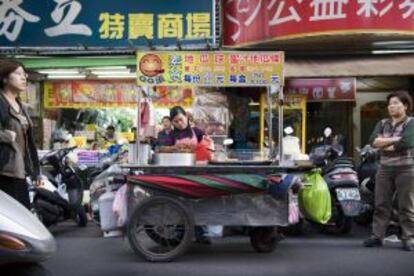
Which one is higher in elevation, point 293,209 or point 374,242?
point 293,209

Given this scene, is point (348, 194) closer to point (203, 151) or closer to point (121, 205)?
point (203, 151)

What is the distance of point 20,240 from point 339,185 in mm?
5666

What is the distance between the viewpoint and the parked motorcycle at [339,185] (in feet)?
28.5

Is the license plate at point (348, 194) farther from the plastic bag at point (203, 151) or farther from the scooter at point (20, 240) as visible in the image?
the scooter at point (20, 240)

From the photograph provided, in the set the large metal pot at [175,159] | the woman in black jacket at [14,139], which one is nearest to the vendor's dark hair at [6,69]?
the woman in black jacket at [14,139]

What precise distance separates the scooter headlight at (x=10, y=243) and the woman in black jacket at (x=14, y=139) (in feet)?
5.71

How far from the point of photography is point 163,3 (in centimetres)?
1218

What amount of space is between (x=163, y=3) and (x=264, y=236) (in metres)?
5.73

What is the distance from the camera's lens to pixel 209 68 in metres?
7.71

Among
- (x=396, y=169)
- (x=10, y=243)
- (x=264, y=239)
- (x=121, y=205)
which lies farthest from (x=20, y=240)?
(x=396, y=169)

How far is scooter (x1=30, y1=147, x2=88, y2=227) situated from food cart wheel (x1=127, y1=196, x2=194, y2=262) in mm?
2186

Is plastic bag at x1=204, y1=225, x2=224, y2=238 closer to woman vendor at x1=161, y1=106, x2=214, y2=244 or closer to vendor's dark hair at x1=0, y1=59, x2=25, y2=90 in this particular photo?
woman vendor at x1=161, y1=106, x2=214, y2=244

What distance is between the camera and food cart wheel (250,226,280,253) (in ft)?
25.9

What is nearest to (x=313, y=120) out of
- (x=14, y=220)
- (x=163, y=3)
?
(x=163, y=3)
